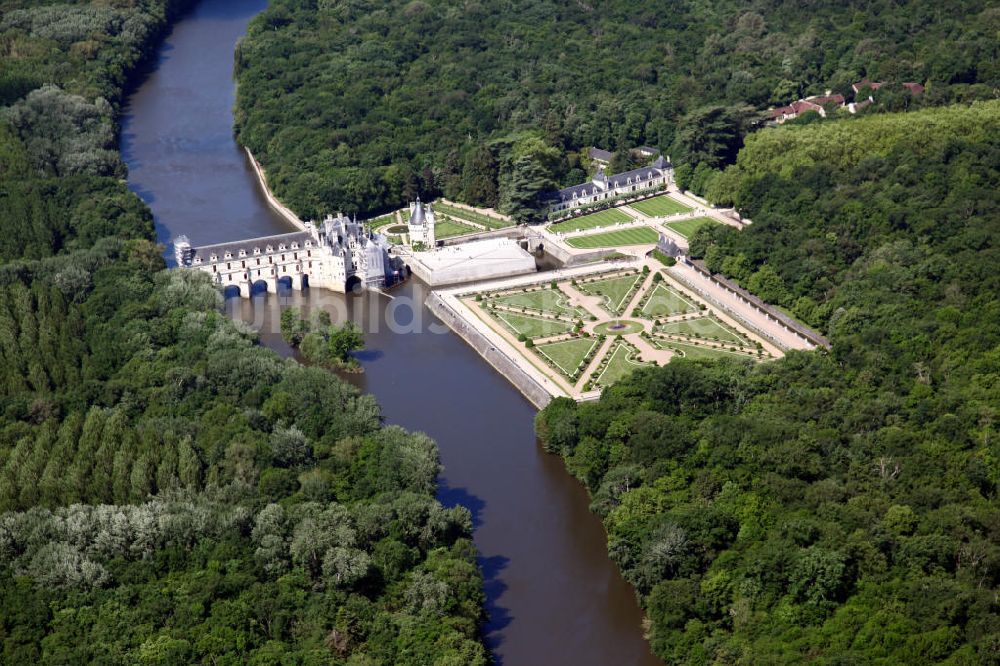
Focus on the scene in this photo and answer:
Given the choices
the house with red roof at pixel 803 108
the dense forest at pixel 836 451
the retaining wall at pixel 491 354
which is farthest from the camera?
the house with red roof at pixel 803 108

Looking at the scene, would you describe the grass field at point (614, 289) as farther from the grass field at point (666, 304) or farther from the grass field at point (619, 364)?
the grass field at point (619, 364)

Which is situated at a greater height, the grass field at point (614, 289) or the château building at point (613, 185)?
the grass field at point (614, 289)

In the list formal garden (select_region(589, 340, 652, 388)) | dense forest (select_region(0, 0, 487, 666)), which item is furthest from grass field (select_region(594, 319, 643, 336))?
dense forest (select_region(0, 0, 487, 666))

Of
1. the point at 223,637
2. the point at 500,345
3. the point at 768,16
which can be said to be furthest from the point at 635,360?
the point at 768,16

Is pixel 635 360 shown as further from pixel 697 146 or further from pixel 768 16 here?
pixel 768 16

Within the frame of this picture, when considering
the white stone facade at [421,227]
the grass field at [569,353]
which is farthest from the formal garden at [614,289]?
the white stone facade at [421,227]

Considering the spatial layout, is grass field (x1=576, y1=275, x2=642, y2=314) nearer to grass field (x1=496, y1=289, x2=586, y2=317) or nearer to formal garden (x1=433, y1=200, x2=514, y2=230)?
grass field (x1=496, y1=289, x2=586, y2=317)
